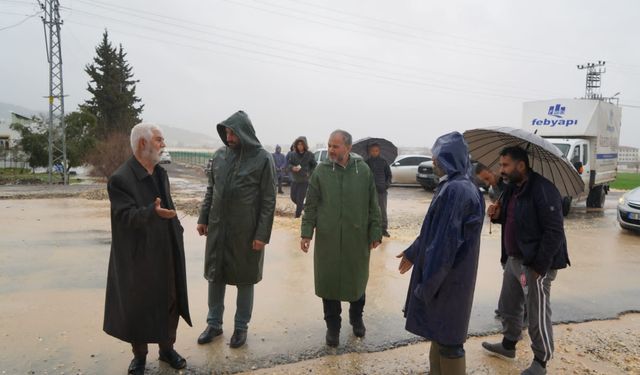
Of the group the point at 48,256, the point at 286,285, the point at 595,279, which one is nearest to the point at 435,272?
the point at 286,285

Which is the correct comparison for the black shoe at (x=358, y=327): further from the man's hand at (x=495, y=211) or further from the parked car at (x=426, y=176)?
the parked car at (x=426, y=176)

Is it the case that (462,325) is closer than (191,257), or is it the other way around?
(462,325)

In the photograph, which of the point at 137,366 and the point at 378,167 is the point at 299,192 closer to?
the point at 378,167

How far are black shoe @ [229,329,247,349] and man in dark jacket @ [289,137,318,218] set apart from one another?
6.12m

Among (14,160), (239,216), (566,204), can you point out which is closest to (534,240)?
(239,216)

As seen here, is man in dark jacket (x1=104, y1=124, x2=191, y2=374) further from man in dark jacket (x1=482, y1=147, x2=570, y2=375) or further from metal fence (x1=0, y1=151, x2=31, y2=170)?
metal fence (x1=0, y1=151, x2=31, y2=170)

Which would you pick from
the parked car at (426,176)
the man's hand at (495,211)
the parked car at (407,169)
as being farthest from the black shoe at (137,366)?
the parked car at (407,169)

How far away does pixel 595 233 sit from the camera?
10031 millimetres

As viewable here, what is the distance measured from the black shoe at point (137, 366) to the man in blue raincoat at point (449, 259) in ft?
6.34

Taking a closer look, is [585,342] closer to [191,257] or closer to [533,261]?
[533,261]

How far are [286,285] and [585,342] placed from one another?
3.17 metres

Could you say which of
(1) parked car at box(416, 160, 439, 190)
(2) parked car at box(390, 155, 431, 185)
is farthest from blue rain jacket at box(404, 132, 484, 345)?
(2) parked car at box(390, 155, 431, 185)

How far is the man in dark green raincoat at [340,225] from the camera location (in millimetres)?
3748

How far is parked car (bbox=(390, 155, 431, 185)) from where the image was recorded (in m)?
21.4
